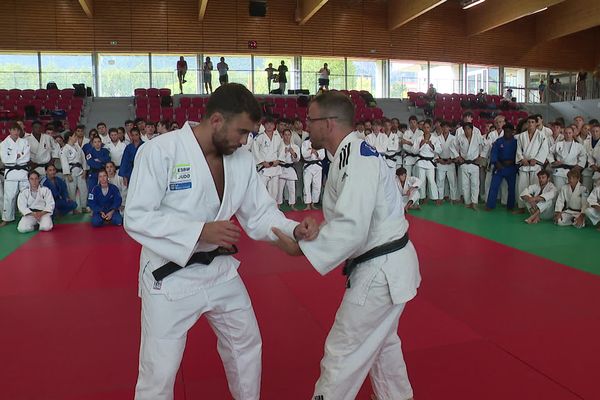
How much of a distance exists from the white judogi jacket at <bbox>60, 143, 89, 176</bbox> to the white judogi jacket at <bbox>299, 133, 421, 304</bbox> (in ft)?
27.3

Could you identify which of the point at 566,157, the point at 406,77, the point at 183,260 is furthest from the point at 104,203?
the point at 406,77

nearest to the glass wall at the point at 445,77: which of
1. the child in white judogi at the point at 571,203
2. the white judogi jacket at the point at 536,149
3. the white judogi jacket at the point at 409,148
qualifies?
the white judogi jacket at the point at 409,148

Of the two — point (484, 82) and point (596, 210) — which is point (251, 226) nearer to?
point (596, 210)

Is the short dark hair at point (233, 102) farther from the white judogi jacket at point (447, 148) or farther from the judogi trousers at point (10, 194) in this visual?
the white judogi jacket at point (447, 148)

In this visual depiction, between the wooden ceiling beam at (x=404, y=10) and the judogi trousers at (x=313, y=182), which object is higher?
the wooden ceiling beam at (x=404, y=10)

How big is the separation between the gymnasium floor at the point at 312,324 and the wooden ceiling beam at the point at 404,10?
1315 centimetres

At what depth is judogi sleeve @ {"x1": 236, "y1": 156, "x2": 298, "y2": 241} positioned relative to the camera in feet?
7.41

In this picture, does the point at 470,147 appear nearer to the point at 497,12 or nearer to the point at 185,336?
the point at 185,336

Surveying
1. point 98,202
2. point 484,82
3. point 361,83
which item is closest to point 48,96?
point 98,202

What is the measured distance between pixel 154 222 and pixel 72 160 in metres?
8.27

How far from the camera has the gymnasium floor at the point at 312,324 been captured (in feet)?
8.90

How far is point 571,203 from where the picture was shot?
748 centimetres

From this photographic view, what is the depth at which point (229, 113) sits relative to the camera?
1.95 meters

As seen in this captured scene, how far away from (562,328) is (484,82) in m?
21.0
